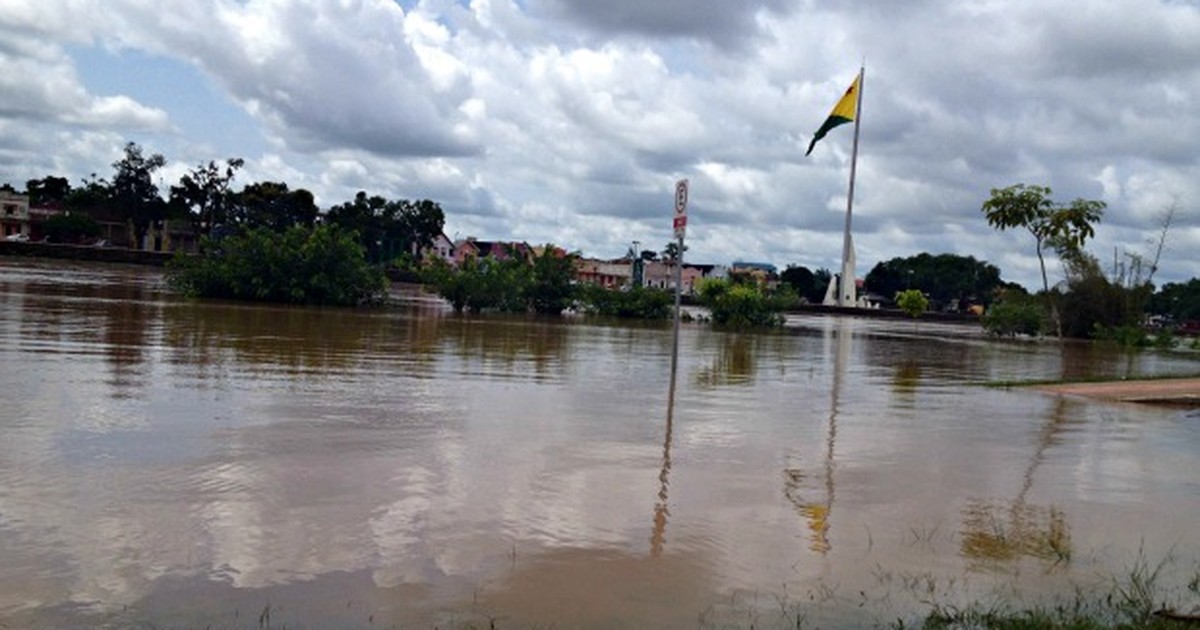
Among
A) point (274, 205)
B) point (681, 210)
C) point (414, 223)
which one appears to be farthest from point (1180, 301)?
point (681, 210)

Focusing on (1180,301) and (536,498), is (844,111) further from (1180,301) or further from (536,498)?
(1180,301)

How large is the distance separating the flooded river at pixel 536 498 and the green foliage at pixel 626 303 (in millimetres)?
29597

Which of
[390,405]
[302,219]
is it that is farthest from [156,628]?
[302,219]

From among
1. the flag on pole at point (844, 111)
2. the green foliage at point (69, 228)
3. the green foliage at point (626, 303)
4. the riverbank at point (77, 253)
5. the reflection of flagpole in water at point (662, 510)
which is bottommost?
the reflection of flagpole in water at point (662, 510)

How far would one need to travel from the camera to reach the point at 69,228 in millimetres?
91125

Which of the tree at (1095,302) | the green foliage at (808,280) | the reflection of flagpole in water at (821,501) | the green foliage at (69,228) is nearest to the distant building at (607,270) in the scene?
the green foliage at (808,280)

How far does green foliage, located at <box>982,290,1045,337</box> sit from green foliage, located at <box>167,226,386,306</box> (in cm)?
3037

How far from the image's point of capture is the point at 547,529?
6.19 metres

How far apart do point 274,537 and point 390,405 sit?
529 centimetres

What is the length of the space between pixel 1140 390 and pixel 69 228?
3636 inches

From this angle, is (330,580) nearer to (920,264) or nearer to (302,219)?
(302,219)

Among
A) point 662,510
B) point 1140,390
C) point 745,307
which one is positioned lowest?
point 662,510

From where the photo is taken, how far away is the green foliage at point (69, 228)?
90.8 meters

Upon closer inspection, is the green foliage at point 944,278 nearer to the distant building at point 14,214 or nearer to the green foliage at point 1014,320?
the green foliage at point 1014,320
